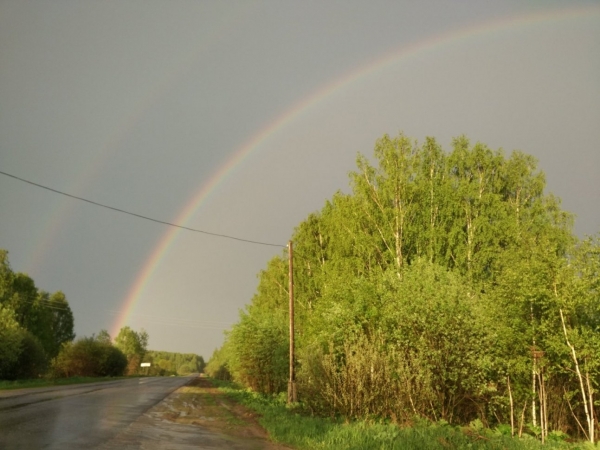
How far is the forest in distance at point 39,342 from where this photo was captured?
51.2m

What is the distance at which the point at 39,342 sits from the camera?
5772 cm

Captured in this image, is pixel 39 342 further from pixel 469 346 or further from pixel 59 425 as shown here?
pixel 469 346

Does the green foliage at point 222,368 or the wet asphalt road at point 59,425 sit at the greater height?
the green foliage at point 222,368

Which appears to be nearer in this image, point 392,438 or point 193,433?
point 392,438

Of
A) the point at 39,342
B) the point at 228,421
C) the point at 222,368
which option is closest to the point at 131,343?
the point at 222,368

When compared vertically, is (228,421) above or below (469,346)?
below

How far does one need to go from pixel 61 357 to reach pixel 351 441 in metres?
75.3

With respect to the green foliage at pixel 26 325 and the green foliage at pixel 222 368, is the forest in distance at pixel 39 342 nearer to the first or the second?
the green foliage at pixel 26 325

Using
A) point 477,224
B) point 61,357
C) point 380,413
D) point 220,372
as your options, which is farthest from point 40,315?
point 380,413

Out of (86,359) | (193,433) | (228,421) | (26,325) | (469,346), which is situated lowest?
(193,433)

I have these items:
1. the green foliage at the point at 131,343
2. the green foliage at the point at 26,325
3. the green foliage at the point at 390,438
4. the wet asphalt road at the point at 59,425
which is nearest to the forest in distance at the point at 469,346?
the green foliage at the point at 390,438

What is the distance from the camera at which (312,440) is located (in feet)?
43.1

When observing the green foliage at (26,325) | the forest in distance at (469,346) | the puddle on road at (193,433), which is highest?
the green foliage at (26,325)

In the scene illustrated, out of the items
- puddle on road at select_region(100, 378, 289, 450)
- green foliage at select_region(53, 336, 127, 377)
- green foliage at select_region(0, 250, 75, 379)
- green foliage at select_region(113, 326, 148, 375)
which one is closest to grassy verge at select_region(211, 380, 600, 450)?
puddle on road at select_region(100, 378, 289, 450)
